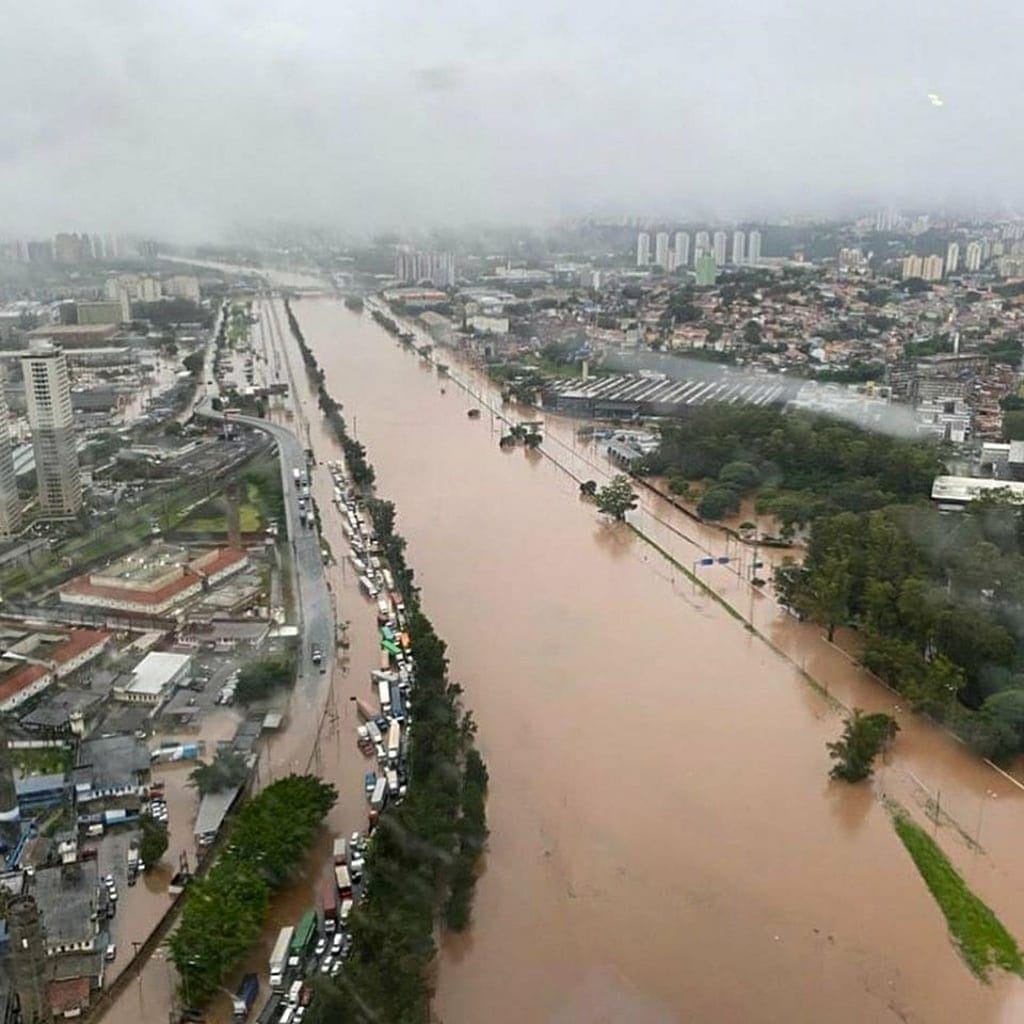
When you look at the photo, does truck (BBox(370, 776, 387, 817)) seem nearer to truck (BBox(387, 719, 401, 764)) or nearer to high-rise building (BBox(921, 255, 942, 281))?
truck (BBox(387, 719, 401, 764))

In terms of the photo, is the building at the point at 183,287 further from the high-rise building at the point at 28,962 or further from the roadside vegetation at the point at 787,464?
the high-rise building at the point at 28,962

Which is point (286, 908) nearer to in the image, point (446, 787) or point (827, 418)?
point (446, 787)

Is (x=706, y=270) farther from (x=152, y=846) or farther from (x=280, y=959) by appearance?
(x=280, y=959)

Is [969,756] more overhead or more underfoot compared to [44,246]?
more underfoot

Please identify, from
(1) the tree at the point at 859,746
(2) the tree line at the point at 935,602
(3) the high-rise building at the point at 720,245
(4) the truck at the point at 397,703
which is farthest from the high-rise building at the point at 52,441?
(3) the high-rise building at the point at 720,245

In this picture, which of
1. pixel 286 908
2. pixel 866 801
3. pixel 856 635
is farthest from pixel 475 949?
pixel 856 635

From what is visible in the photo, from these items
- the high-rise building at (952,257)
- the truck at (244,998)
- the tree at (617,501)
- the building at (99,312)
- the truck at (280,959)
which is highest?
the high-rise building at (952,257)
